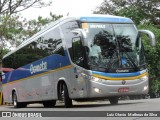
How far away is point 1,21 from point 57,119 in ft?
77.5

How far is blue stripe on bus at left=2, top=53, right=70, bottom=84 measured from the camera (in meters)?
16.8

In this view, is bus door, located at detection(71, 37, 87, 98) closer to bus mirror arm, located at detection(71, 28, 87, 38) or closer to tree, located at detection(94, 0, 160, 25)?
bus mirror arm, located at detection(71, 28, 87, 38)

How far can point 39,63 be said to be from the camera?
1953 cm

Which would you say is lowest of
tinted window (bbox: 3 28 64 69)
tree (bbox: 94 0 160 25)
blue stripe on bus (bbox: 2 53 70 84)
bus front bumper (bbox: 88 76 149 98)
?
bus front bumper (bbox: 88 76 149 98)

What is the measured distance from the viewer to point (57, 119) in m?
11.5

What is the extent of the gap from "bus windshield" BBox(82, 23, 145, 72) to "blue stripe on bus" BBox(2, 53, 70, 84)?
1.40 m

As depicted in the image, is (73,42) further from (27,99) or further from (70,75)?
(27,99)

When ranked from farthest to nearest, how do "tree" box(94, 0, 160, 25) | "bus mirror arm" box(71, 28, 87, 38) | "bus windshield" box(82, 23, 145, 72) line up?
"tree" box(94, 0, 160, 25)
"bus windshield" box(82, 23, 145, 72)
"bus mirror arm" box(71, 28, 87, 38)

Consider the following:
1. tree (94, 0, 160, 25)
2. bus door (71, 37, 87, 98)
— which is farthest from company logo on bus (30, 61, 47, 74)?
tree (94, 0, 160, 25)

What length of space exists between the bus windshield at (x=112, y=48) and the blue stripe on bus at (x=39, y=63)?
1.40 m

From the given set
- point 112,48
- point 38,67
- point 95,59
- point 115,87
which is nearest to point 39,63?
point 38,67

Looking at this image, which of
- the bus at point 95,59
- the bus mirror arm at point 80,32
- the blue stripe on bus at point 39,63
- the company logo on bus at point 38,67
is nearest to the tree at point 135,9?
the blue stripe on bus at point 39,63

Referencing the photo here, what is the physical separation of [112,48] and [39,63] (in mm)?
5030

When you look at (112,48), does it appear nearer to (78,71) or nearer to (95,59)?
(95,59)
